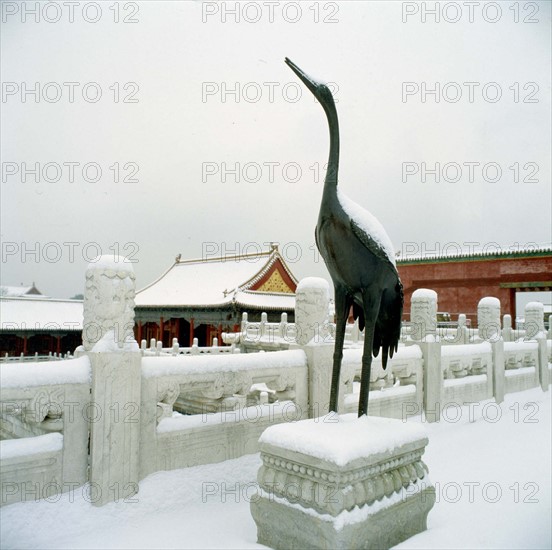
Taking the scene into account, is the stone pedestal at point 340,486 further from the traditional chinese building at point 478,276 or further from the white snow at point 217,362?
the traditional chinese building at point 478,276

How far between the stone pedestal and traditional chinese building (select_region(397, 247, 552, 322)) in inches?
777

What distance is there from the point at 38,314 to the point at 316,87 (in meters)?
24.0

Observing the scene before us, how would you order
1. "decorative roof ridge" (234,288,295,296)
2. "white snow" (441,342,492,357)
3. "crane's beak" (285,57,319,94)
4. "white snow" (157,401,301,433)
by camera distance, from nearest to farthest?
"crane's beak" (285,57,319,94) → "white snow" (157,401,301,433) → "white snow" (441,342,492,357) → "decorative roof ridge" (234,288,295,296)

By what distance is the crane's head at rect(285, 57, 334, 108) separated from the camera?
3092 millimetres

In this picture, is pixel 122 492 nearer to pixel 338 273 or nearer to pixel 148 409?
pixel 148 409

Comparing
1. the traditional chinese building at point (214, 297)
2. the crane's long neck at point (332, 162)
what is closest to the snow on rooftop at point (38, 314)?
the traditional chinese building at point (214, 297)

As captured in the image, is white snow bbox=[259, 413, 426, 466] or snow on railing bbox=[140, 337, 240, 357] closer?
white snow bbox=[259, 413, 426, 466]

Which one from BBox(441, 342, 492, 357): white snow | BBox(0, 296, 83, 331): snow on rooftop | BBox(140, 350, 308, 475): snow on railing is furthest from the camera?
BBox(0, 296, 83, 331): snow on rooftop

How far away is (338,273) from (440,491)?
2015 millimetres

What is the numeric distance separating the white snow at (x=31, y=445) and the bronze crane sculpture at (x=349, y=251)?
5.95 ft

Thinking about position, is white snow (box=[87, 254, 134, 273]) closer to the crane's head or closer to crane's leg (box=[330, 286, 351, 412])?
crane's leg (box=[330, 286, 351, 412])

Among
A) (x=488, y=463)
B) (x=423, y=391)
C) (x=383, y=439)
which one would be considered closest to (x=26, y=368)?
(x=383, y=439)

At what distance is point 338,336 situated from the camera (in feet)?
10.4

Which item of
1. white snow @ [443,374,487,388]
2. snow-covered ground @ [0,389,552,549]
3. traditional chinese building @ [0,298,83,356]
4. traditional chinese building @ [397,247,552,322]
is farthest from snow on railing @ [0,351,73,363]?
traditional chinese building @ [397,247,552,322]
